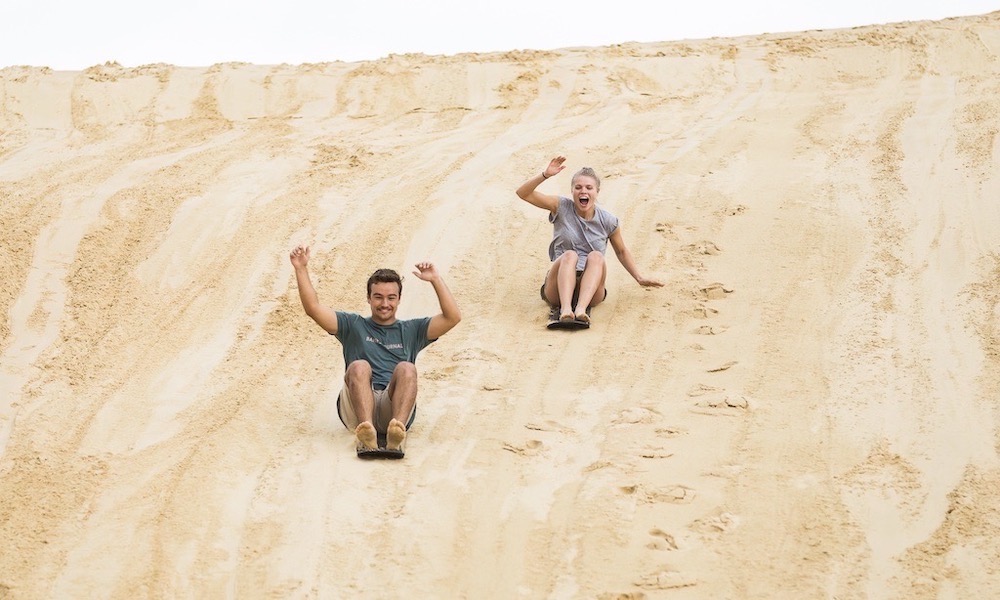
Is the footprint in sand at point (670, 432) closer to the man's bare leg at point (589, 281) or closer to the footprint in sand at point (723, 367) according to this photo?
the footprint in sand at point (723, 367)

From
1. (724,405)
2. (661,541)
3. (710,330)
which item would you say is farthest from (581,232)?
(661,541)

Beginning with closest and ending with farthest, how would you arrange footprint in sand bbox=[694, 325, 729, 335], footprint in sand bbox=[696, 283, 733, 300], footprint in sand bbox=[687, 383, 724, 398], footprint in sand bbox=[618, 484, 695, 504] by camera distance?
footprint in sand bbox=[618, 484, 695, 504], footprint in sand bbox=[687, 383, 724, 398], footprint in sand bbox=[694, 325, 729, 335], footprint in sand bbox=[696, 283, 733, 300]

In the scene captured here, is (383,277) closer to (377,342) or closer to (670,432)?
(377,342)

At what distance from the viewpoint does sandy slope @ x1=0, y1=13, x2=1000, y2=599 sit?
18.2 ft

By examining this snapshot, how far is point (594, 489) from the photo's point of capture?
608cm

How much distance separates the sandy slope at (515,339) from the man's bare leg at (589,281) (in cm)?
19

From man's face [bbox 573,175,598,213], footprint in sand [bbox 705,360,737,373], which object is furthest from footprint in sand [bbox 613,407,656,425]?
man's face [bbox 573,175,598,213]

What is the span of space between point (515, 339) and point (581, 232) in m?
0.93

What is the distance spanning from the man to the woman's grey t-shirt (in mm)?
1992

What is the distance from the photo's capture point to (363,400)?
6.46m

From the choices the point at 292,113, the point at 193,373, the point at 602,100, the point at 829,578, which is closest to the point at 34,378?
the point at 193,373

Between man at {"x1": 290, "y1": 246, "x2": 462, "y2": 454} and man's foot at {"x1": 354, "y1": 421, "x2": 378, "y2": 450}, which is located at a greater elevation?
man at {"x1": 290, "y1": 246, "x2": 462, "y2": 454}

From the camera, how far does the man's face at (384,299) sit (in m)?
6.70

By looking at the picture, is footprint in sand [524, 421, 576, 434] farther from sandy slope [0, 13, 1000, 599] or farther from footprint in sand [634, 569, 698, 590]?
footprint in sand [634, 569, 698, 590]
